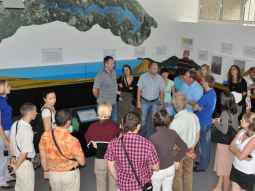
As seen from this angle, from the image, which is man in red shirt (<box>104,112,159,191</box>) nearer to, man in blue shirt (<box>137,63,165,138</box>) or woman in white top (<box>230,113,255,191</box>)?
woman in white top (<box>230,113,255,191</box>)

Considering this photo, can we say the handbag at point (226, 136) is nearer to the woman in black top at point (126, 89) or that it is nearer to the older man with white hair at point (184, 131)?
the older man with white hair at point (184, 131)

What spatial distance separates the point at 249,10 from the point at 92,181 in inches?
170

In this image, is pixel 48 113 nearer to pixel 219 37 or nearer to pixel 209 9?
pixel 219 37

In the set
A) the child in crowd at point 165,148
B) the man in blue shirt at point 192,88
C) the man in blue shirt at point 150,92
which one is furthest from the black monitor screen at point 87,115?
the child in crowd at point 165,148

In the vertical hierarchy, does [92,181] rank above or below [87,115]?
below

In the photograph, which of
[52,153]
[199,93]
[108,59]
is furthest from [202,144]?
[52,153]

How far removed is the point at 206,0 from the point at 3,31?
428 centimetres

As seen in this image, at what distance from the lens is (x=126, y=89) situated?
6309mm

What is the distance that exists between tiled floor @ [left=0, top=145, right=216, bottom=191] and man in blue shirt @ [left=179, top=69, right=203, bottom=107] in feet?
3.56

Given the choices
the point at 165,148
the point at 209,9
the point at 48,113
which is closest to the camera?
the point at 165,148

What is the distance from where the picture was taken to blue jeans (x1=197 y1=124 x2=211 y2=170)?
492cm

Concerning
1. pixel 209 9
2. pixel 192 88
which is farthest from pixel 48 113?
pixel 209 9

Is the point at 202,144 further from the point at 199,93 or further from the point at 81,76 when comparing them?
the point at 81,76

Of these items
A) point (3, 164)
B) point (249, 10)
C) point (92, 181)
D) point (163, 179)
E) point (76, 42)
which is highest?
point (249, 10)
